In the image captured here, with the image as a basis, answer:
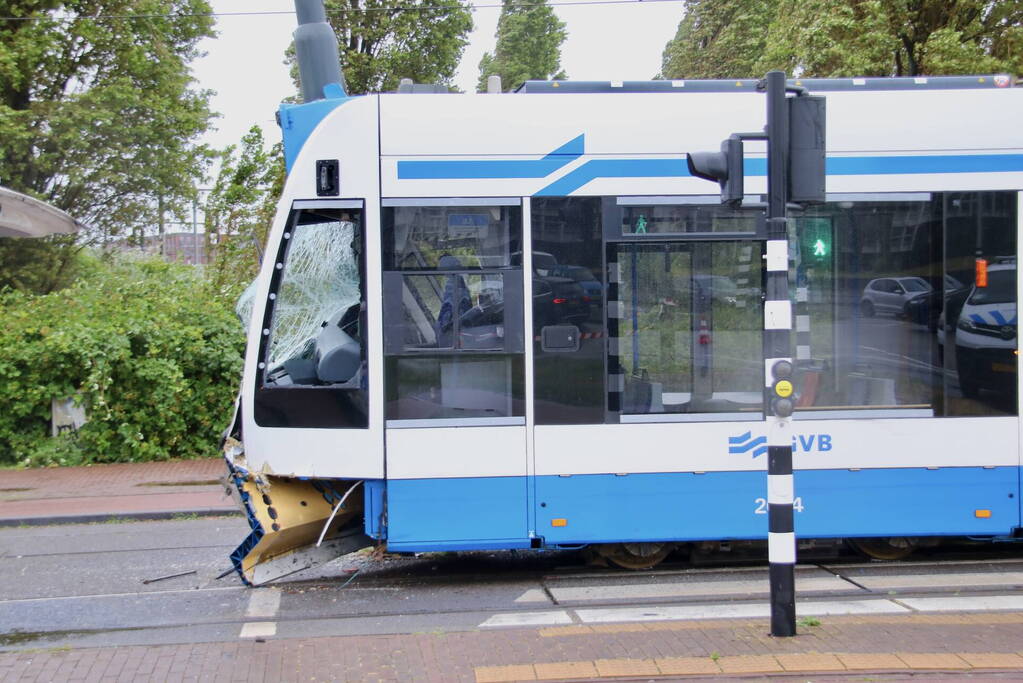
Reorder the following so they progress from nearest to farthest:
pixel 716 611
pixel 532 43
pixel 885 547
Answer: pixel 716 611 < pixel 885 547 < pixel 532 43

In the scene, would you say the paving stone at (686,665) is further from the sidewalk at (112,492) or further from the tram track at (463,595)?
the sidewalk at (112,492)

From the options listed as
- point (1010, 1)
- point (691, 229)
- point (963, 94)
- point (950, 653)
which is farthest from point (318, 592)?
point (1010, 1)

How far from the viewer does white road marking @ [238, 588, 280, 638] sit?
6176 millimetres

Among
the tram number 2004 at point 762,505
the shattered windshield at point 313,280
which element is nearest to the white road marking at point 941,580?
the tram number 2004 at point 762,505

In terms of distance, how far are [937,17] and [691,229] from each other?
1353 cm

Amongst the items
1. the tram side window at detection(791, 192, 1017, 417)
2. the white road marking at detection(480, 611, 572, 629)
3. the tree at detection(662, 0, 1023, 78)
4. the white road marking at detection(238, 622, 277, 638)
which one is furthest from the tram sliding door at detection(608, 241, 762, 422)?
the tree at detection(662, 0, 1023, 78)

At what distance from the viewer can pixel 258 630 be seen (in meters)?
6.23

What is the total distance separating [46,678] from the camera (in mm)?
5273

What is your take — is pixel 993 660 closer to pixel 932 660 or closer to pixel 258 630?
pixel 932 660

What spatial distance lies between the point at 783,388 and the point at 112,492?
29.4 ft

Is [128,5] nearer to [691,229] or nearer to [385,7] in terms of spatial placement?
[385,7]

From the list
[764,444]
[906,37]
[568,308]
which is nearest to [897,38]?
[906,37]

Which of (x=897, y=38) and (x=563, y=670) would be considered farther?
(x=897, y=38)

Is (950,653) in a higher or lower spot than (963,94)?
lower
